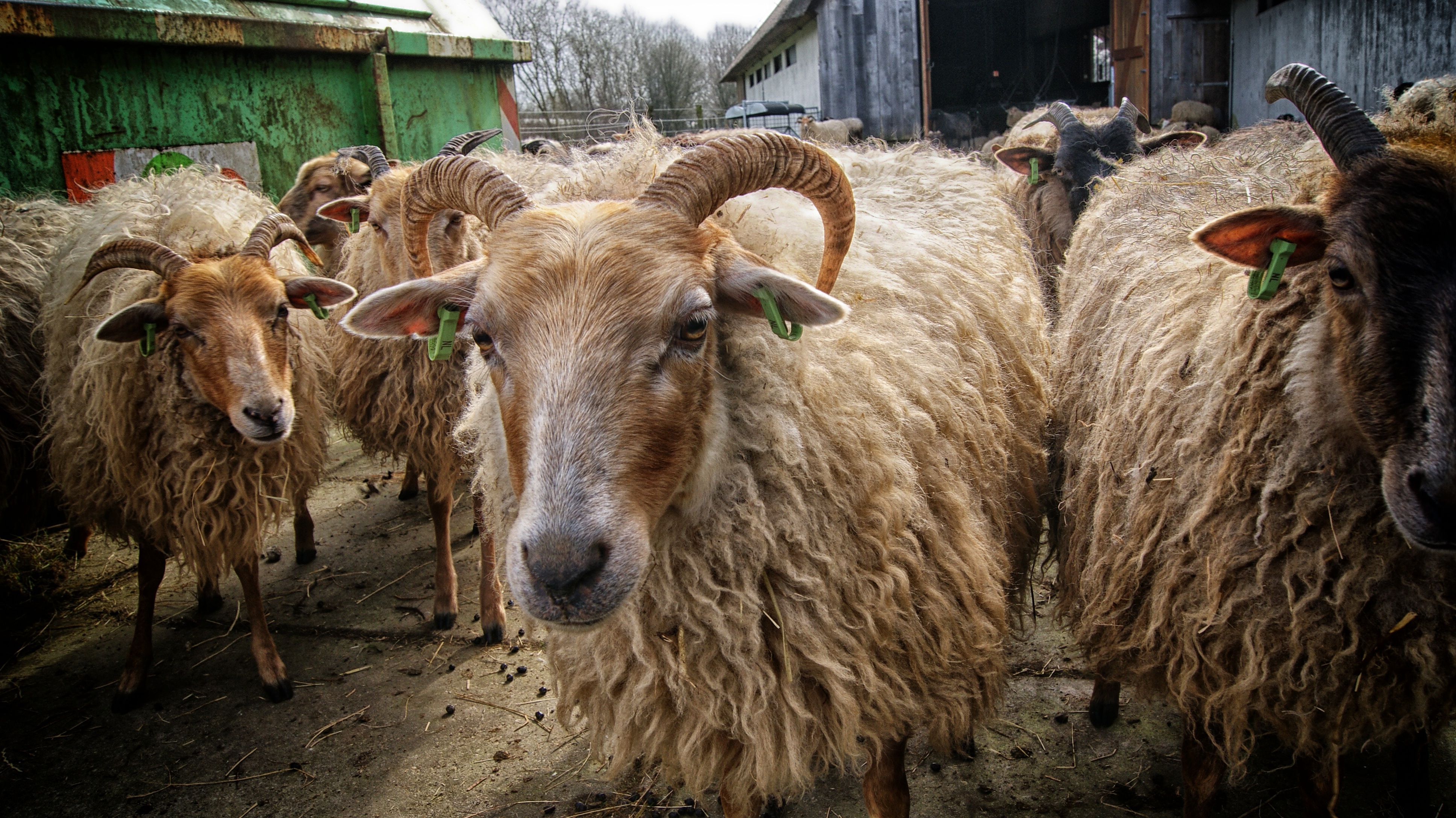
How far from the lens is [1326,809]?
2213mm

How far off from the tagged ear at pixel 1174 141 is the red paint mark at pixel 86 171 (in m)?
7.19

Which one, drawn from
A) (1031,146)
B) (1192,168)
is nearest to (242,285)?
(1192,168)

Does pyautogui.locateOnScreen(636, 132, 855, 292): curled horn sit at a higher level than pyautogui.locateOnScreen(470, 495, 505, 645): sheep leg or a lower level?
higher

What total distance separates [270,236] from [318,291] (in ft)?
1.06

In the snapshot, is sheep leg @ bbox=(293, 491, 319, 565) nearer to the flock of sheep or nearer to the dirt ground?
the dirt ground

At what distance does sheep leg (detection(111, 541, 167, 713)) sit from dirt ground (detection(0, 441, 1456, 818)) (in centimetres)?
6

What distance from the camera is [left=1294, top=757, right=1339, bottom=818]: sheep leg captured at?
6.76ft

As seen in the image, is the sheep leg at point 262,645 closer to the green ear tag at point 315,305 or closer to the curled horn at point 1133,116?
the green ear tag at point 315,305

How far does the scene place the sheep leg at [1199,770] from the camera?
89.6 inches

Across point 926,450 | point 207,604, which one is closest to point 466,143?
point 207,604

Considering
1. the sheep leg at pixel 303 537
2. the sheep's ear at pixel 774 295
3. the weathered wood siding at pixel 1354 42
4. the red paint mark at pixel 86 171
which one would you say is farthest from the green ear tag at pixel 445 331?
the weathered wood siding at pixel 1354 42

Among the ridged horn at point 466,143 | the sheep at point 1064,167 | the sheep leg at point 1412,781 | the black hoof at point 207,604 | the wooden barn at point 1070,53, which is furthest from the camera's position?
the wooden barn at point 1070,53

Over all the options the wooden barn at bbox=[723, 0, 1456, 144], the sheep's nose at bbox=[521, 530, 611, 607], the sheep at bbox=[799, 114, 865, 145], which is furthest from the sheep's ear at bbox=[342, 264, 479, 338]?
the sheep at bbox=[799, 114, 865, 145]

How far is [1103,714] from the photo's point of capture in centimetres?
294
